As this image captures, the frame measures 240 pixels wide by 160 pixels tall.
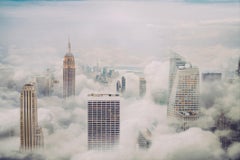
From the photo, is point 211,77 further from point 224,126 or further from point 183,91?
point 224,126

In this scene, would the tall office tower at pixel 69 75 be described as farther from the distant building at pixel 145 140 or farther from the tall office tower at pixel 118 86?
the distant building at pixel 145 140

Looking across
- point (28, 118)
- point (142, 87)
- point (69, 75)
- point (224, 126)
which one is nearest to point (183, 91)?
point (142, 87)

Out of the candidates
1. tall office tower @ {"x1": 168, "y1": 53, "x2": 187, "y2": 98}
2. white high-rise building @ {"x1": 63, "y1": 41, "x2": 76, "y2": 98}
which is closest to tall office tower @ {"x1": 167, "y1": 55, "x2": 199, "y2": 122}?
tall office tower @ {"x1": 168, "y1": 53, "x2": 187, "y2": 98}

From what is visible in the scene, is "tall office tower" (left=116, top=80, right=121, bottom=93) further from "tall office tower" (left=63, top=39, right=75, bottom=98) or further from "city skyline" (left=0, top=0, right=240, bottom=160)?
"tall office tower" (left=63, top=39, right=75, bottom=98)

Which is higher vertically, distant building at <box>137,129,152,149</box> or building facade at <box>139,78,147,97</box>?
building facade at <box>139,78,147,97</box>

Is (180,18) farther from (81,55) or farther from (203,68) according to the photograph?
(81,55)
